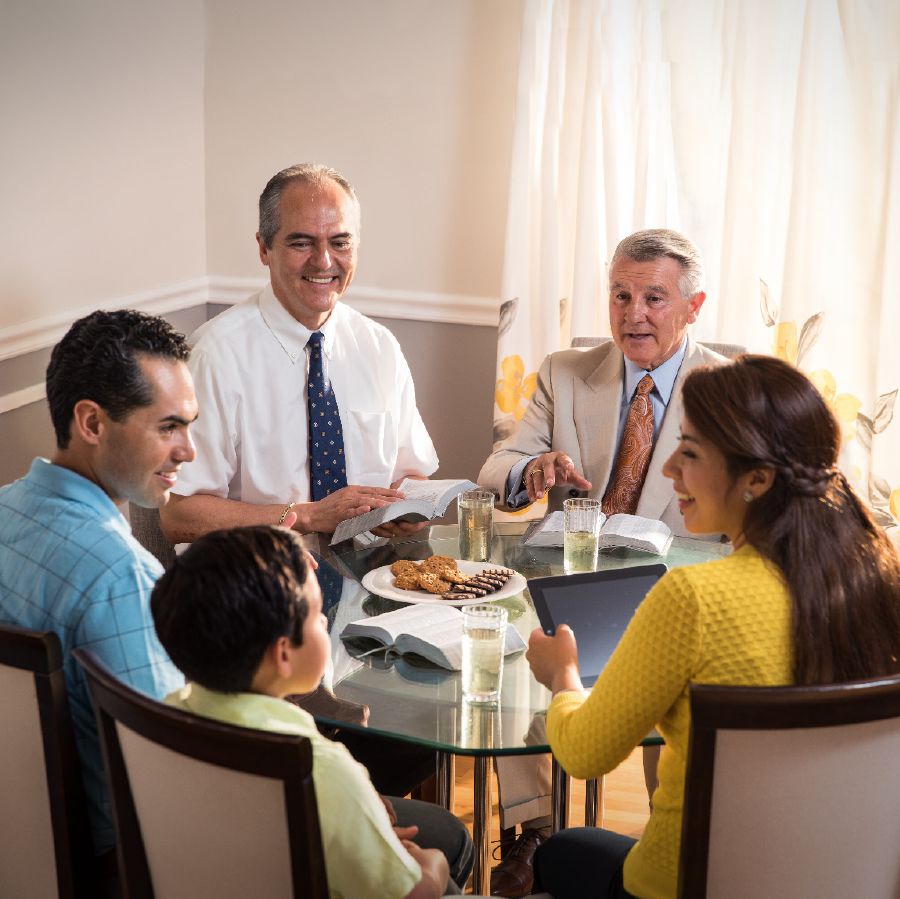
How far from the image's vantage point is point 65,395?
5.30ft

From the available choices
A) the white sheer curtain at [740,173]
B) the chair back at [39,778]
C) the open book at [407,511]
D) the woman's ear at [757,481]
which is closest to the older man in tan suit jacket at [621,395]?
the open book at [407,511]

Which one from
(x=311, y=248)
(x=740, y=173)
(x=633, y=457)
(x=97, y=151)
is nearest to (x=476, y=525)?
(x=633, y=457)

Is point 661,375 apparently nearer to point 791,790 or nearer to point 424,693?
point 424,693

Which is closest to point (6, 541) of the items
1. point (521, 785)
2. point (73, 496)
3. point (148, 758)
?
point (73, 496)

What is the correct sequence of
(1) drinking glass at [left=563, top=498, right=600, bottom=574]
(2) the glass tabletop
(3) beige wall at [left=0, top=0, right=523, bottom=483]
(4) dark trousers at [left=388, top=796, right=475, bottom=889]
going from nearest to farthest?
(2) the glass tabletop
(4) dark trousers at [left=388, top=796, right=475, bottom=889]
(1) drinking glass at [left=563, top=498, right=600, bottom=574]
(3) beige wall at [left=0, top=0, right=523, bottom=483]

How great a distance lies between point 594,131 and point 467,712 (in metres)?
2.16

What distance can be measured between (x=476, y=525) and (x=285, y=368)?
791mm

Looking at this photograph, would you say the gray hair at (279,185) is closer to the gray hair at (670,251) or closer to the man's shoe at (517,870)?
the gray hair at (670,251)

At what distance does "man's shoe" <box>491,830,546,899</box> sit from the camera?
7.70 ft

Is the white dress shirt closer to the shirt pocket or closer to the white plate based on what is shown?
the shirt pocket

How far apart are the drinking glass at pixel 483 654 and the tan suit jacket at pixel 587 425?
3.51 feet

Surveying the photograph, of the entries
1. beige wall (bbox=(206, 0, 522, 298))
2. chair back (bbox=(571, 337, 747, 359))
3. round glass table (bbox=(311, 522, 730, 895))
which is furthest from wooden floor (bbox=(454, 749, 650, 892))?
beige wall (bbox=(206, 0, 522, 298))

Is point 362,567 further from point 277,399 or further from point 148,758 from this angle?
point 148,758

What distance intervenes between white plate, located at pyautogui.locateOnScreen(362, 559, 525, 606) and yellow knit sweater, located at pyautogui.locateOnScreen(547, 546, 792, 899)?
574 mm
